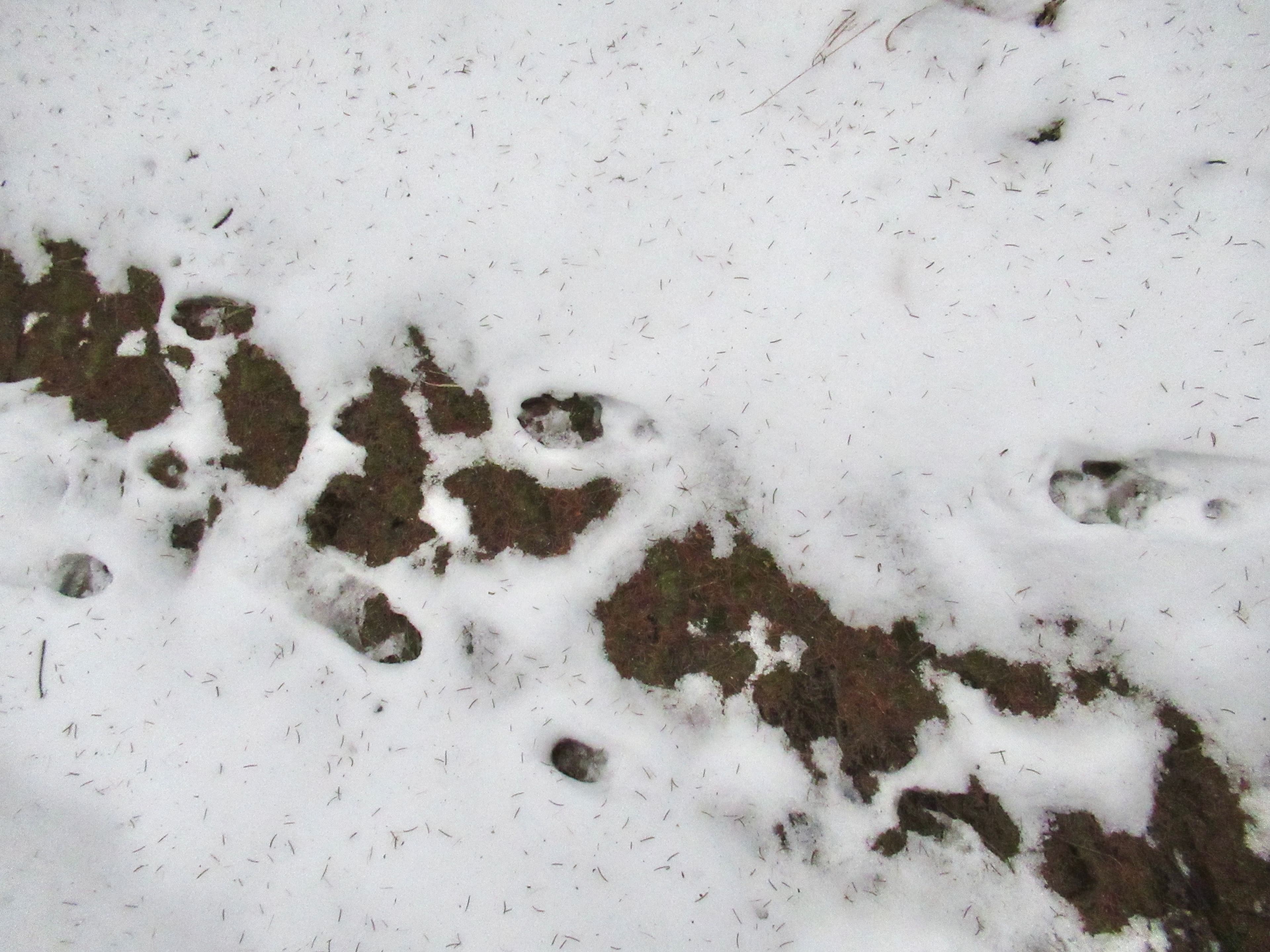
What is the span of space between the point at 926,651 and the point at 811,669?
752 mm

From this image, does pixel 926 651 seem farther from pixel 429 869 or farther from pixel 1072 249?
pixel 429 869

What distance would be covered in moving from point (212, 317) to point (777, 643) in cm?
437

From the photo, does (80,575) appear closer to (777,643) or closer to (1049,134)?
(777,643)

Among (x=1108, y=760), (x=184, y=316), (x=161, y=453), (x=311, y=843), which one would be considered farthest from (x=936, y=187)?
(x=311, y=843)

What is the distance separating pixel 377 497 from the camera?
15.1ft

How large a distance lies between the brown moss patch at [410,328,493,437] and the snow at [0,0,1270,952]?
133 millimetres

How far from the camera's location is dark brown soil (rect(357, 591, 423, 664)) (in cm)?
455

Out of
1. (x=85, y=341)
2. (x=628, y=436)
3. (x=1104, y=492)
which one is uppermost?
(x=85, y=341)

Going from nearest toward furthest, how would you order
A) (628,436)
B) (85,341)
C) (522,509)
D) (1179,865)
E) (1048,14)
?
1. (1048,14)
2. (1179,865)
3. (628,436)
4. (522,509)
5. (85,341)

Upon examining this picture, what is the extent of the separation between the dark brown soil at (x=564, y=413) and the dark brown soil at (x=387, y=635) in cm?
153

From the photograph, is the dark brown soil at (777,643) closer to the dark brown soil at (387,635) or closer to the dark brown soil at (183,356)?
the dark brown soil at (387,635)

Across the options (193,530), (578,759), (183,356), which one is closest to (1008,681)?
(578,759)

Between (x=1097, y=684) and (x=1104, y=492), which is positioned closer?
(x=1104, y=492)

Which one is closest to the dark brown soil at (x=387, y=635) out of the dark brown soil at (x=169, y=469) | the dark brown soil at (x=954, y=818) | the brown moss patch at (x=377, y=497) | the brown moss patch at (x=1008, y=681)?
the brown moss patch at (x=377, y=497)
